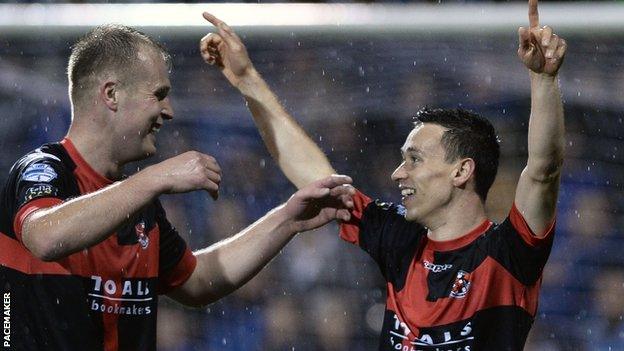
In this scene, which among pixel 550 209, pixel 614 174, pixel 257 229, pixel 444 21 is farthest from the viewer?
pixel 614 174

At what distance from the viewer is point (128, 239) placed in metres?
3.46

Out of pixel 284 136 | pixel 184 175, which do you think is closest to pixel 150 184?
pixel 184 175

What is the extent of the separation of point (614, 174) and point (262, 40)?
6.15ft

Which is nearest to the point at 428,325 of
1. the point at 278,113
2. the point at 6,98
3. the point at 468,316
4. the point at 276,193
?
the point at 468,316

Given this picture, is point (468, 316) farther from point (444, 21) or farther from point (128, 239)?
point (444, 21)

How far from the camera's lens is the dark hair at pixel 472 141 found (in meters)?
3.66

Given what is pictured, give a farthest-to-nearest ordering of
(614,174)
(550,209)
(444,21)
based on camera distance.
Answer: (614,174)
(444,21)
(550,209)

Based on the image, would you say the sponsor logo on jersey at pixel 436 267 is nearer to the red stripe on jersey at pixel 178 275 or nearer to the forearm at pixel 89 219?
the red stripe on jersey at pixel 178 275

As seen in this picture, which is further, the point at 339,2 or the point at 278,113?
the point at 339,2

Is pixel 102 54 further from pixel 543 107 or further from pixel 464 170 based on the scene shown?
pixel 543 107

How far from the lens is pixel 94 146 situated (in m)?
3.42

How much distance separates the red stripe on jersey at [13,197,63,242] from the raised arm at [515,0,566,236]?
134 centimetres

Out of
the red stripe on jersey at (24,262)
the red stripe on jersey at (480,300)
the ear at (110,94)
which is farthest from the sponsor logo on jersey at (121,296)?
the red stripe on jersey at (480,300)

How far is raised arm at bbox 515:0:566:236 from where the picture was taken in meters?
3.10
